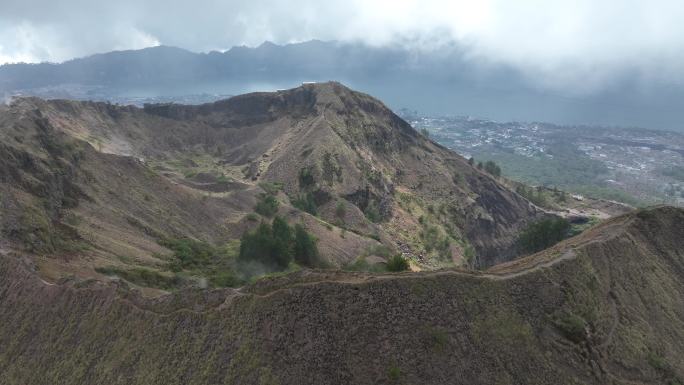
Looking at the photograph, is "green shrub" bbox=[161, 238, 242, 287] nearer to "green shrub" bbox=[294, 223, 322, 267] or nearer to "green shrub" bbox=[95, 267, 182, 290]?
"green shrub" bbox=[95, 267, 182, 290]

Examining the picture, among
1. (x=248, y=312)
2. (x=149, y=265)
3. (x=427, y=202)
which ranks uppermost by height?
(x=248, y=312)

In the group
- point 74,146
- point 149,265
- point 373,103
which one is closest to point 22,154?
point 74,146

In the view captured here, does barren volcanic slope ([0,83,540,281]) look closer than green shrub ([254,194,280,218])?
Yes

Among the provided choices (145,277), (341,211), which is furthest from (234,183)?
(145,277)

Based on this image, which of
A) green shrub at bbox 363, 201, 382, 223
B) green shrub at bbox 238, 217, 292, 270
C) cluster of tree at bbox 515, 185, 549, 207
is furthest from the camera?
cluster of tree at bbox 515, 185, 549, 207

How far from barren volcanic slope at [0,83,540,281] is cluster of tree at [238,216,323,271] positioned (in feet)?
18.8

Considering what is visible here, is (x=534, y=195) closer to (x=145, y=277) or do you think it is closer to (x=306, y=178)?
(x=306, y=178)

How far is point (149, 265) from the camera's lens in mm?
51031

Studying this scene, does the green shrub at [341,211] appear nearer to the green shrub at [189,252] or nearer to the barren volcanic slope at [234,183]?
the barren volcanic slope at [234,183]

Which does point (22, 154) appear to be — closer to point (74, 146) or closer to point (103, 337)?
point (74, 146)

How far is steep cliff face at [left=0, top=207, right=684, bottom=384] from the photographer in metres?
28.1

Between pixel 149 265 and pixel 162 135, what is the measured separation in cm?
9117

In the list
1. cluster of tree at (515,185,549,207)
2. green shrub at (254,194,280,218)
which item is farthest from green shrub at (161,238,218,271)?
cluster of tree at (515,185,549,207)

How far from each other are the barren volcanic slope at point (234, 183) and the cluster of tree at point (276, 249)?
5.72m
